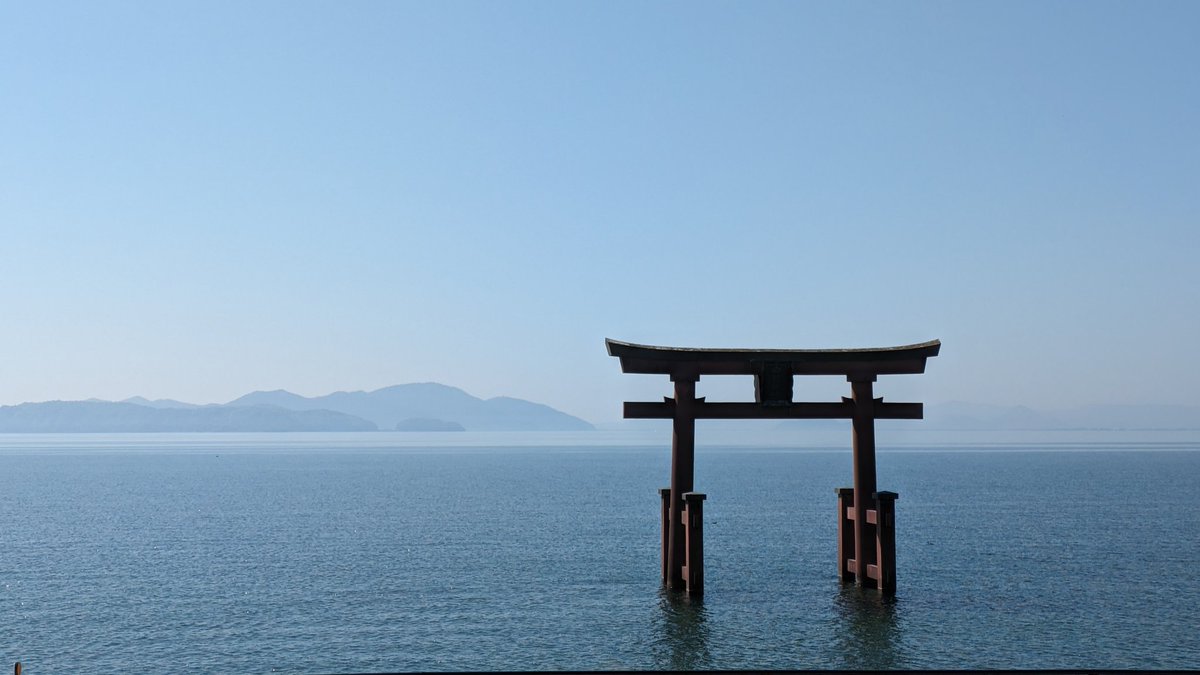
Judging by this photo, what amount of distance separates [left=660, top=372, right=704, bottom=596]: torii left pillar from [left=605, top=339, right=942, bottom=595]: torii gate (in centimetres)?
2

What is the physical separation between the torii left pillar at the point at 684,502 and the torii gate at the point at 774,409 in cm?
2

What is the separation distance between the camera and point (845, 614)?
84.0ft

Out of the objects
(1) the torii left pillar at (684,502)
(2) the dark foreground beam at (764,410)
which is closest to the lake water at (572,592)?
(1) the torii left pillar at (684,502)

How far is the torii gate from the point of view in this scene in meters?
25.6

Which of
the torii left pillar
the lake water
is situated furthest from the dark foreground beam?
the lake water

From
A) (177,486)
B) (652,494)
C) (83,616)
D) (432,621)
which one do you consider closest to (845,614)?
(432,621)

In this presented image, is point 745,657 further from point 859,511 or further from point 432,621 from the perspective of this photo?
point 432,621

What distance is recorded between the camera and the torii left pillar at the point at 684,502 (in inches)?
989

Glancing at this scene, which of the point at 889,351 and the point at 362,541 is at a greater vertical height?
the point at 889,351

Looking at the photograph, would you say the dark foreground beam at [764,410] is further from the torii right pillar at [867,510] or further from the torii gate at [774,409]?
the torii right pillar at [867,510]

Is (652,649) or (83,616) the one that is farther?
(83,616)

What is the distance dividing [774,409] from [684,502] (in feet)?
10.3

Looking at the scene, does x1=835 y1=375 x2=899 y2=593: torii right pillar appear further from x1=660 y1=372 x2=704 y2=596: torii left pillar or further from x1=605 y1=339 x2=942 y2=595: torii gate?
x1=660 y1=372 x2=704 y2=596: torii left pillar

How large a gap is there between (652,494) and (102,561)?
Answer: 52.2 meters
